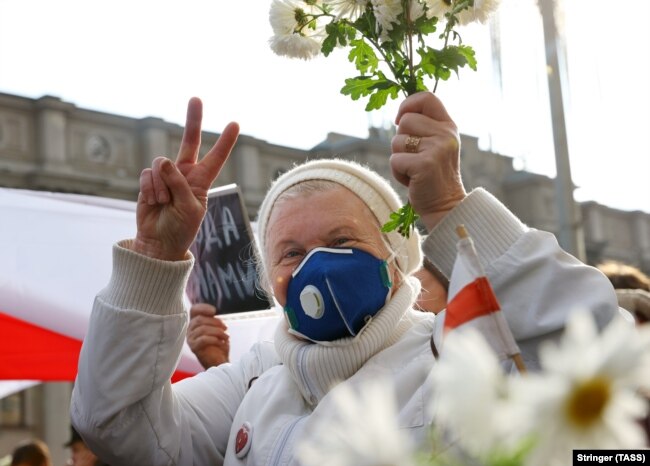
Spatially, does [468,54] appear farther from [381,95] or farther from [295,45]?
[295,45]

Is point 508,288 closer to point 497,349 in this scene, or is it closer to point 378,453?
point 497,349

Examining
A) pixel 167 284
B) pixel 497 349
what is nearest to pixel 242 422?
pixel 167 284

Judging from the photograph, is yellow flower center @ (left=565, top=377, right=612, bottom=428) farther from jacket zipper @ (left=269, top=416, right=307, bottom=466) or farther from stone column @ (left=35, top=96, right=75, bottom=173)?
stone column @ (left=35, top=96, right=75, bottom=173)

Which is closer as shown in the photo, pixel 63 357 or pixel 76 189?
pixel 63 357

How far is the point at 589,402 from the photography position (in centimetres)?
50

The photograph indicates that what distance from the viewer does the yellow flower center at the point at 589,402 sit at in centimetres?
50

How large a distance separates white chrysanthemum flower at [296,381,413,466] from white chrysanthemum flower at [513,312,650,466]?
0.24 feet

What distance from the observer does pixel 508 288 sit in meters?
1.40

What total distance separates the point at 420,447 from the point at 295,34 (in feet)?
3.66

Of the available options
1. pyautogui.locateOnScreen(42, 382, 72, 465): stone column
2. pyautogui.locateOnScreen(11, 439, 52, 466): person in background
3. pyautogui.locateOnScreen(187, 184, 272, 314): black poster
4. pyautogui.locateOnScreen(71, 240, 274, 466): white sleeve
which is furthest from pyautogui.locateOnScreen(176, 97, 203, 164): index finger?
pyautogui.locateOnScreen(42, 382, 72, 465): stone column

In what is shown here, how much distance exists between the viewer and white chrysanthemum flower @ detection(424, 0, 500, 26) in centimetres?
145

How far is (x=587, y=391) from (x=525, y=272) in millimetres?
915

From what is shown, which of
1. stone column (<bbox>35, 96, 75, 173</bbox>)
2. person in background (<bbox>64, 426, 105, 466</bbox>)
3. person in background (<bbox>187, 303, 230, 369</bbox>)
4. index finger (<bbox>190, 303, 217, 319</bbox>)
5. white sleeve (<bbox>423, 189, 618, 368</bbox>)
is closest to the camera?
white sleeve (<bbox>423, 189, 618, 368</bbox>)

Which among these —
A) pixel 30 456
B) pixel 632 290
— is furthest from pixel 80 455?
pixel 632 290
